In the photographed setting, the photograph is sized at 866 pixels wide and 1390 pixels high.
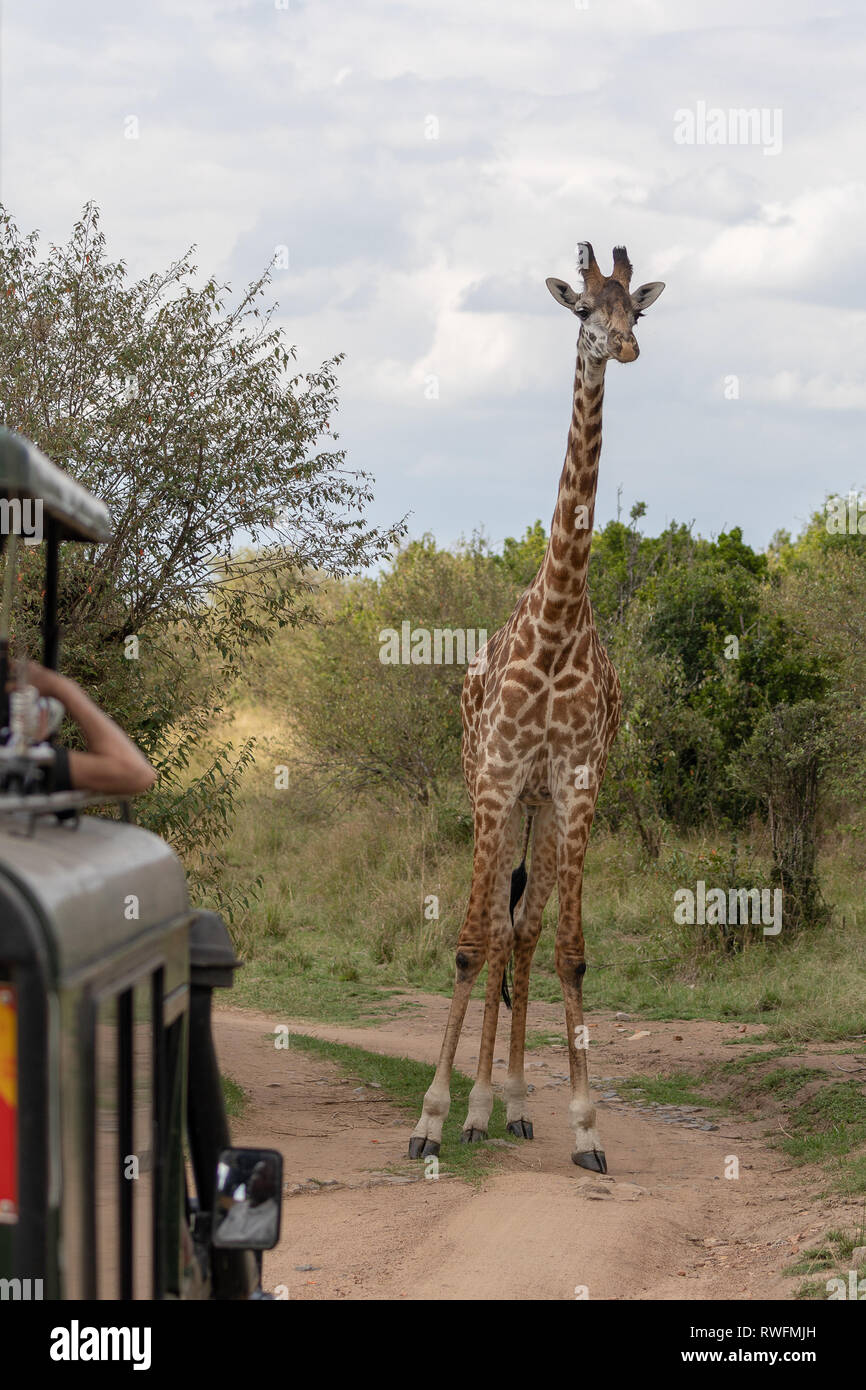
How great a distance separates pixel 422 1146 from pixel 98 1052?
18.3ft

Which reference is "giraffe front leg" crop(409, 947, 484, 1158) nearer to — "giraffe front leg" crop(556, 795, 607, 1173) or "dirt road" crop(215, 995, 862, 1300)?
"dirt road" crop(215, 995, 862, 1300)

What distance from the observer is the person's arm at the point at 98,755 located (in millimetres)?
2531

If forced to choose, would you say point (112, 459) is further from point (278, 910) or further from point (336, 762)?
point (336, 762)

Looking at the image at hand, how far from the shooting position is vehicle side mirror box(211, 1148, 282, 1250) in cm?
264

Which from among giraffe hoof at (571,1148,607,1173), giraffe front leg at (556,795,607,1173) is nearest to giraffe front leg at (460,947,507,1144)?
giraffe front leg at (556,795,607,1173)

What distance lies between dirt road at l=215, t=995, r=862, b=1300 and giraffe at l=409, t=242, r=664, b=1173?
1.48 ft

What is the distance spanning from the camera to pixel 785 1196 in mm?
6723

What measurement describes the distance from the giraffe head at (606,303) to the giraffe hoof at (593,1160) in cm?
393

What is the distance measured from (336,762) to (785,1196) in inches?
443

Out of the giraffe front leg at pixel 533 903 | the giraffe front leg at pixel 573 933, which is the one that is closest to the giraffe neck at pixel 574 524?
the giraffe front leg at pixel 573 933

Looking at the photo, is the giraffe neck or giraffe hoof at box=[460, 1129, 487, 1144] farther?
the giraffe neck
